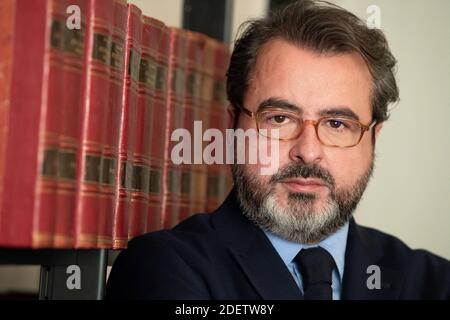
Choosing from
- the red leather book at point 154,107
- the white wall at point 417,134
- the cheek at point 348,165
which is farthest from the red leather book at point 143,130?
the white wall at point 417,134

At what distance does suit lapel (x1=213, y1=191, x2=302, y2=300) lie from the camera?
1.01 meters

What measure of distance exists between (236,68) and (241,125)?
0.13 metres

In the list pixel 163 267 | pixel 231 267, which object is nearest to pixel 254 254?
pixel 231 267

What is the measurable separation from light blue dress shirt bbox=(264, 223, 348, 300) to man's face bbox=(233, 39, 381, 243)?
0.04ft

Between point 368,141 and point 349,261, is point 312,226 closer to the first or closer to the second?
point 349,261

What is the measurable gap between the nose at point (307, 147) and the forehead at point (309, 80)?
3 centimetres

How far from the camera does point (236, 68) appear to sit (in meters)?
1.24

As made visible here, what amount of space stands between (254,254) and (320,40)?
377 millimetres

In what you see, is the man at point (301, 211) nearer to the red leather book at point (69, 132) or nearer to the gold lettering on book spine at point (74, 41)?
the red leather book at point (69, 132)

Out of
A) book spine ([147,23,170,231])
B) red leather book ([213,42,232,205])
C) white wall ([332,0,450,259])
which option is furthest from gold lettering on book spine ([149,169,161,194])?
white wall ([332,0,450,259])

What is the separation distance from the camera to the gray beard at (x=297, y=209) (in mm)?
1074

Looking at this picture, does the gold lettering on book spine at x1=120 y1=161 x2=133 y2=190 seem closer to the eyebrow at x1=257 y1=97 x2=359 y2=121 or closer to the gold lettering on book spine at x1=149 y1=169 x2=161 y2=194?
the gold lettering on book spine at x1=149 y1=169 x2=161 y2=194

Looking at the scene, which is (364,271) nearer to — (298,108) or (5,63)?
(298,108)

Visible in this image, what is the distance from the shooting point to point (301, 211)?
1.08 metres
